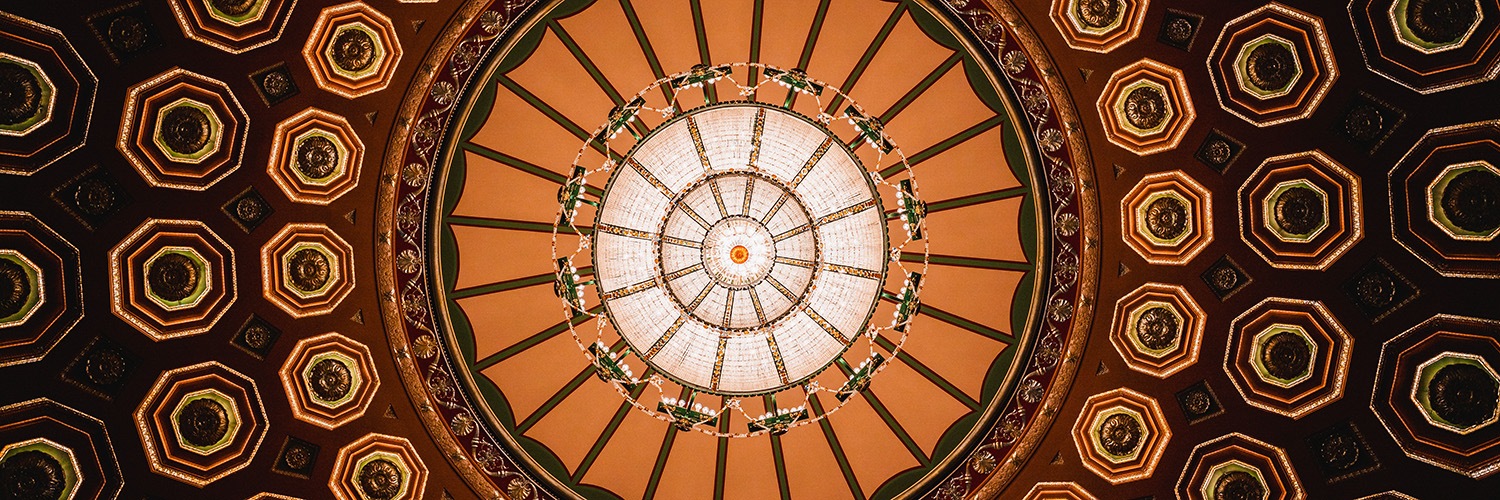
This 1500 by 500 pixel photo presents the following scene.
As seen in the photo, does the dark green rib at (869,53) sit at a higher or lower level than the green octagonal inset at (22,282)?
higher

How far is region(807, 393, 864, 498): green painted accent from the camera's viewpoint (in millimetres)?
12633

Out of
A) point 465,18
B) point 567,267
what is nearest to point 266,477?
point 567,267

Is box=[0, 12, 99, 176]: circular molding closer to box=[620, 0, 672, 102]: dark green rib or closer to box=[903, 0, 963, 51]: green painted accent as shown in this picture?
box=[620, 0, 672, 102]: dark green rib

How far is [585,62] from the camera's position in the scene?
10.8 metres

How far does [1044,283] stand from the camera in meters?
11.4

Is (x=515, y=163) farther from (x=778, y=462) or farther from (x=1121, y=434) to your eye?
(x=1121, y=434)

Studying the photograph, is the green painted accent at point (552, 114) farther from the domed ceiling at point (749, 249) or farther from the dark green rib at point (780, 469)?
the dark green rib at point (780, 469)

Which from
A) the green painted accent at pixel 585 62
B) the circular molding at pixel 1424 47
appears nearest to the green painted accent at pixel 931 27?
the green painted accent at pixel 585 62

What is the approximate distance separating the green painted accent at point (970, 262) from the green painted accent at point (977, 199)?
0.71m

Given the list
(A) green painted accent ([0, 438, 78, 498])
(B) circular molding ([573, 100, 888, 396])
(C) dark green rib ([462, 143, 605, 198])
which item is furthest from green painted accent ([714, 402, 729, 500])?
(A) green painted accent ([0, 438, 78, 498])

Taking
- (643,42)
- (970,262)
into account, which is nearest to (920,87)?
(970,262)

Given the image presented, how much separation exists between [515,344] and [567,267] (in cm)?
167

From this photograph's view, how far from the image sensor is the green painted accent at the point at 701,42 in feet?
34.9

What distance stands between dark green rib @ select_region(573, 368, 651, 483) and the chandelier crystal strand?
0.08 metres
